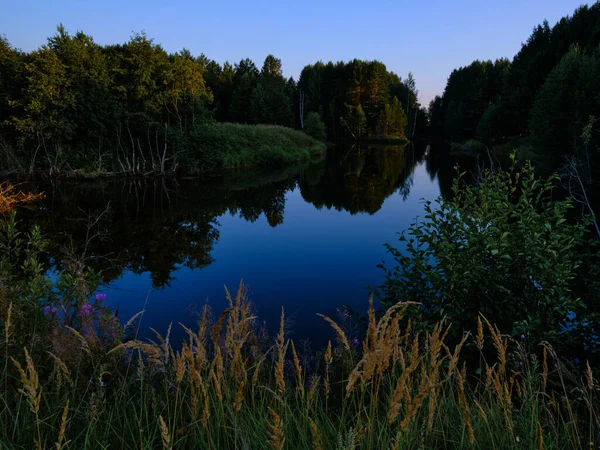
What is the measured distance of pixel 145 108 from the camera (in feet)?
91.2

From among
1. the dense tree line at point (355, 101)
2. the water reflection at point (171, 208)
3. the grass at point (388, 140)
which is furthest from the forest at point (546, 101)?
the dense tree line at point (355, 101)

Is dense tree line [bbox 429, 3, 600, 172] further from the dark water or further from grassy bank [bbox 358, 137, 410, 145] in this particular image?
grassy bank [bbox 358, 137, 410, 145]

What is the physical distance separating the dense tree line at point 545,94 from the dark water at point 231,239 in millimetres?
6579

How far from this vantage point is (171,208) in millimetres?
18422

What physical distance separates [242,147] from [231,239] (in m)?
23.9

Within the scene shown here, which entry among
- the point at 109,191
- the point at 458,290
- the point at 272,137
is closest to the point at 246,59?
the point at 272,137

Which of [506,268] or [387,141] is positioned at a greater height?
[387,141]

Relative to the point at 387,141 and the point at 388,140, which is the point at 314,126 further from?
the point at 388,140

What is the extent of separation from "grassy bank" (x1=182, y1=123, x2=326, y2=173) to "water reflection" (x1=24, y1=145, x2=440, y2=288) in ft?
8.52

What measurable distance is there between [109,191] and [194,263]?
13810mm

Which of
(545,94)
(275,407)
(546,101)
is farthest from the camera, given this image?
(545,94)

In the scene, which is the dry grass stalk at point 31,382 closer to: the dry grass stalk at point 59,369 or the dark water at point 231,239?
the dry grass stalk at point 59,369

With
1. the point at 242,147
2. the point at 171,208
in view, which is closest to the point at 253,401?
the point at 171,208

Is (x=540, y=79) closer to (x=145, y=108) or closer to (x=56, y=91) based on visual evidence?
(x=145, y=108)
